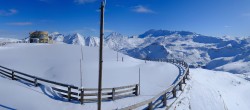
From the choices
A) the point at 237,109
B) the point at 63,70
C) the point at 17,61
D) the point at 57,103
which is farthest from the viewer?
the point at 17,61

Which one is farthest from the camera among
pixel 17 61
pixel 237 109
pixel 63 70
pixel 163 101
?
pixel 17 61

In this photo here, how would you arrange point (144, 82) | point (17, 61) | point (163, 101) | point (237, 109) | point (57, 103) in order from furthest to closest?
point (17, 61), point (144, 82), point (237, 109), point (57, 103), point (163, 101)

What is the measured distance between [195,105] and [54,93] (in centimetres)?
1141

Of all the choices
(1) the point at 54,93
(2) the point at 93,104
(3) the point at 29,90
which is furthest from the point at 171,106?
(3) the point at 29,90

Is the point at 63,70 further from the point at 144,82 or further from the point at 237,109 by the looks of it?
the point at 237,109

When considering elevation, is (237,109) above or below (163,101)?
below

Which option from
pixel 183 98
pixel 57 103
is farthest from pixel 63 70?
pixel 183 98

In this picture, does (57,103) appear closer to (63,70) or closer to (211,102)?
(211,102)

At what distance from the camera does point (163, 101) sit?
1916cm

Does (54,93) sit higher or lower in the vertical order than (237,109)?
higher

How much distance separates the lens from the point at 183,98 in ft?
74.0

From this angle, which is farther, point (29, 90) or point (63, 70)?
point (63, 70)

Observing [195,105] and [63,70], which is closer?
[195,105]

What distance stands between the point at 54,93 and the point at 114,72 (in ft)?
61.8
